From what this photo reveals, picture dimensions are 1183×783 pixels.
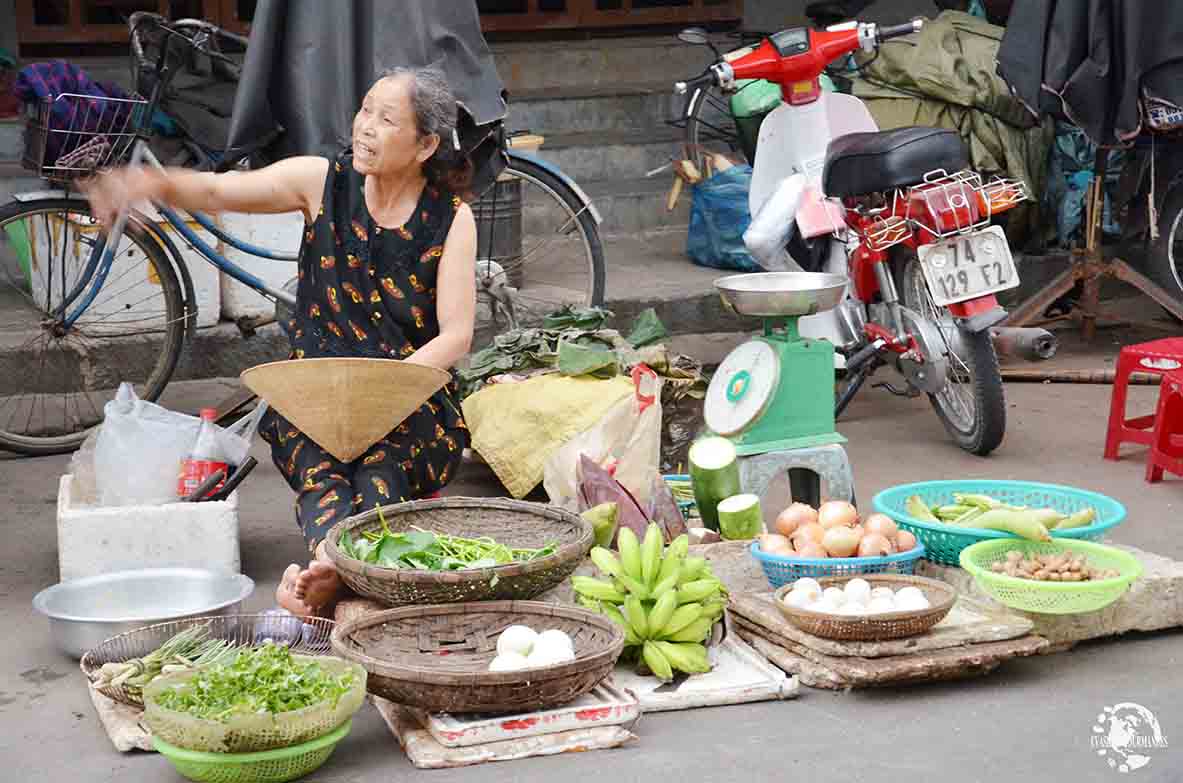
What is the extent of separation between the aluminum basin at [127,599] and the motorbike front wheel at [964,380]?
2796 mm

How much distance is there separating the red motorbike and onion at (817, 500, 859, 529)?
59.8 inches

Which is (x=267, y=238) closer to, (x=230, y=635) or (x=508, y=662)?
(x=230, y=635)

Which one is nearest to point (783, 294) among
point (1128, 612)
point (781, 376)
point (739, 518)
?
point (781, 376)

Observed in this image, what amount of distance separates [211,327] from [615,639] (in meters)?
3.78

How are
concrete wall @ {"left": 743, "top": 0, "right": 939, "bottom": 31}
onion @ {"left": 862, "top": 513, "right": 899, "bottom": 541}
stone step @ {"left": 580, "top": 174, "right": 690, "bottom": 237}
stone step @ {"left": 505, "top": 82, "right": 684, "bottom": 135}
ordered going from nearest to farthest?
onion @ {"left": 862, "top": 513, "right": 899, "bottom": 541} < stone step @ {"left": 580, "top": 174, "right": 690, "bottom": 237} < stone step @ {"left": 505, "top": 82, "right": 684, "bottom": 135} < concrete wall @ {"left": 743, "top": 0, "right": 939, "bottom": 31}

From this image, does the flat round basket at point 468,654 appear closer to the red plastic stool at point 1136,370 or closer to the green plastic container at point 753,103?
the red plastic stool at point 1136,370

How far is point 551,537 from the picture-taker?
14.6 ft

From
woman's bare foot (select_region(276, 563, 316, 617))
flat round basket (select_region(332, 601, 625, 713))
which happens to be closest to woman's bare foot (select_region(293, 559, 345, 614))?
woman's bare foot (select_region(276, 563, 316, 617))

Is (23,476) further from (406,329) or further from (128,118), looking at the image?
(406,329)

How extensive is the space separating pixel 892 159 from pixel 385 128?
2.15m

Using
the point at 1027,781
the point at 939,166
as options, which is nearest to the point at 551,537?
the point at 1027,781

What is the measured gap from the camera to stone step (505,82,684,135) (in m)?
9.28

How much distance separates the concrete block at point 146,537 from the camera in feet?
15.1

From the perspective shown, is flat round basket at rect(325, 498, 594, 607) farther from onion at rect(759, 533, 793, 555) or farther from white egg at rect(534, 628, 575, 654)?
onion at rect(759, 533, 793, 555)
